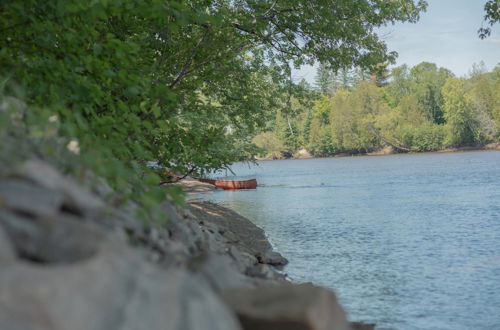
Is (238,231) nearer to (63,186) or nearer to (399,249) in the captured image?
(399,249)

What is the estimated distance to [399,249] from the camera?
1736cm

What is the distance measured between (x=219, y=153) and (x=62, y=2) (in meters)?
6.06

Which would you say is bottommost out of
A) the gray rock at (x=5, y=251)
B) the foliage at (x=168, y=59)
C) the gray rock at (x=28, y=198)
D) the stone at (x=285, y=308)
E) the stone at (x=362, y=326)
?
the stone at (x=362, y=326)

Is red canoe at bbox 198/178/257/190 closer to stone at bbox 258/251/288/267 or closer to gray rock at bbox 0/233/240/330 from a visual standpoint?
stone at bbox 258/251/288/267

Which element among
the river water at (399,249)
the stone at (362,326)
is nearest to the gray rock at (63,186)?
the stone at (362,326)

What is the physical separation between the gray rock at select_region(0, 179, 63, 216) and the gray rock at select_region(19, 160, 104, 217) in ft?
0.22

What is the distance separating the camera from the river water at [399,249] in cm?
1091

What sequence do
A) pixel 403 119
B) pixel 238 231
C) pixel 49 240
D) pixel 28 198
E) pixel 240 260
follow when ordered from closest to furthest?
pixel 49 240, pixel 28 198, pixel 240 260, pixel 238 231, pixel 403 119

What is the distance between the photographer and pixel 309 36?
1421 centimetres

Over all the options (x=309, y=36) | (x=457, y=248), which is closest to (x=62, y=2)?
(x=309, y=36)

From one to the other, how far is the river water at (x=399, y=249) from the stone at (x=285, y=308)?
268 inches

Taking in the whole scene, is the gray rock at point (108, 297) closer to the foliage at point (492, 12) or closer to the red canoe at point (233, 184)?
the foliage at point (492, 12)

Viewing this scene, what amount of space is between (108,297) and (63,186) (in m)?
0.89

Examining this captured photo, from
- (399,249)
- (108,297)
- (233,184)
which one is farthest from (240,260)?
(233,184)
